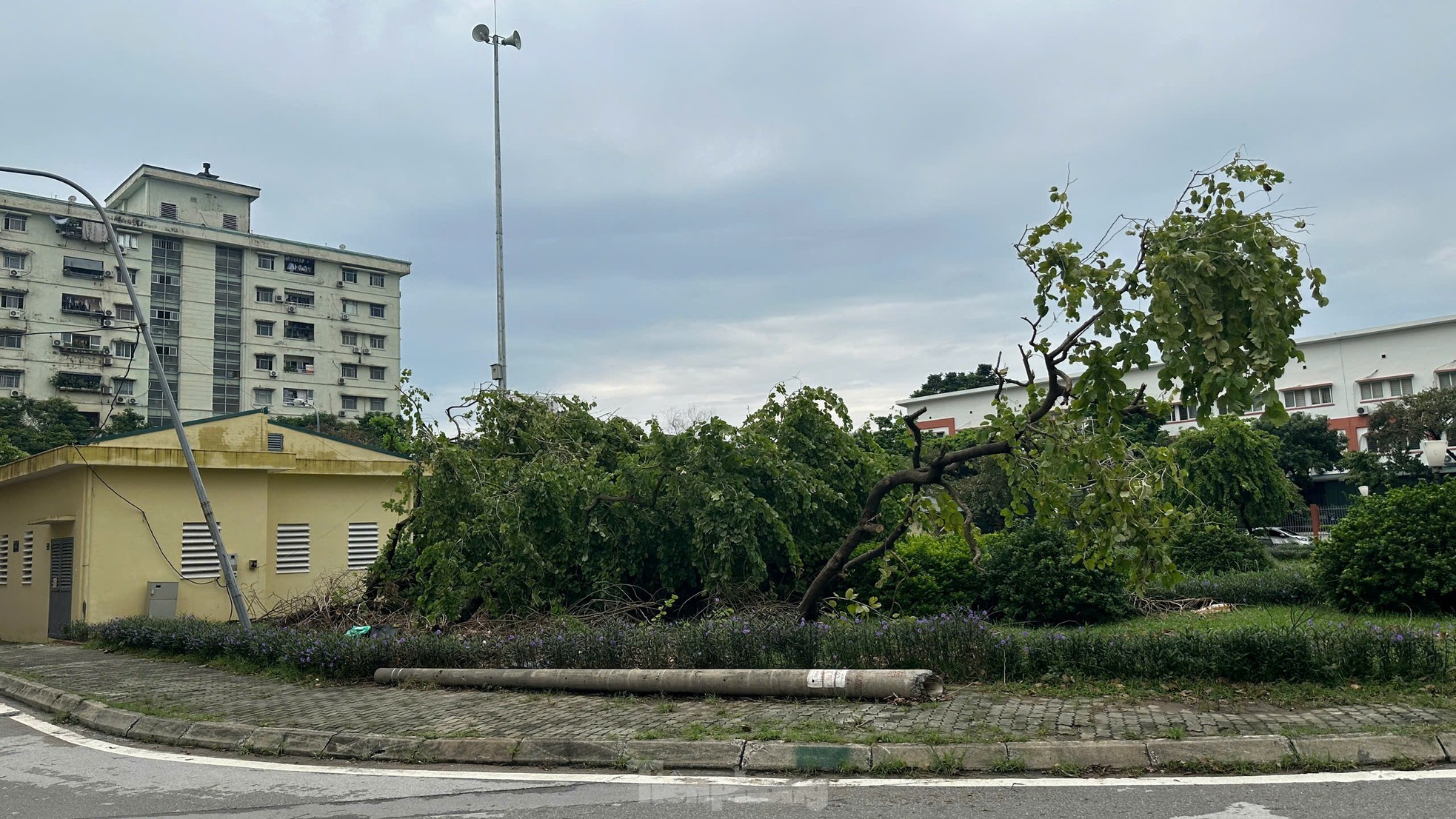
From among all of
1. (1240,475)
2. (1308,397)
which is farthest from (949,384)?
(1240,475)

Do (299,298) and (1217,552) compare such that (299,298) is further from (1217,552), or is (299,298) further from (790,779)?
(790,779)

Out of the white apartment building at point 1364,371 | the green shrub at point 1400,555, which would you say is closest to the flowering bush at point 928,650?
the green shrub at point 1400,555

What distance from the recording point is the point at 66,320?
2665 inches

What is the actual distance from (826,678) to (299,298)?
77.5 m

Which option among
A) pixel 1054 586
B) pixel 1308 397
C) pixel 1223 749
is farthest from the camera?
pixel 1308 397

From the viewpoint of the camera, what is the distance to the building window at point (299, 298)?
7681 cm

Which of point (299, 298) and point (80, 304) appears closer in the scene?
point (80, 304)

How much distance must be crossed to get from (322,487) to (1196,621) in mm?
18029

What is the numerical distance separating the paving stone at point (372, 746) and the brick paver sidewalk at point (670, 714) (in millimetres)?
258

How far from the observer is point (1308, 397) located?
75188 millimetres

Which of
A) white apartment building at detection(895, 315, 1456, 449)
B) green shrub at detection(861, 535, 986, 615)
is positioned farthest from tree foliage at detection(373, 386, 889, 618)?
white apartment building at detection(895, 315, 1456, 449)

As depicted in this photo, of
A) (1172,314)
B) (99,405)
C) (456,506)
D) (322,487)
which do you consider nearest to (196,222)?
(99,405)

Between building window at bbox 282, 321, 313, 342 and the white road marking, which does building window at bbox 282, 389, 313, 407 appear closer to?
building window at bbox 282, 321, 313, 342

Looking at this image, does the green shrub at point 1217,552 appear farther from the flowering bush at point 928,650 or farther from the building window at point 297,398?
the building window at point 297,398
